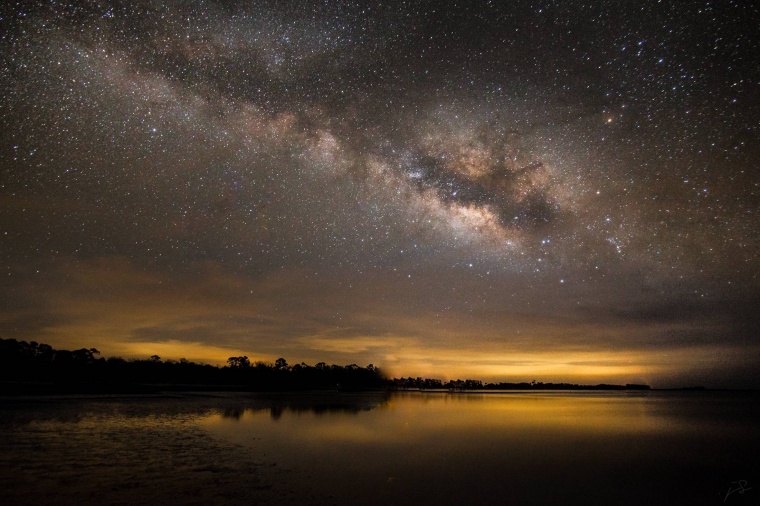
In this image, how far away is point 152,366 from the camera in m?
113

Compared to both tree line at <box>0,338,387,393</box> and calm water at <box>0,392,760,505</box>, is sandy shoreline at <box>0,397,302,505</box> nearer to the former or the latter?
calm water at <box>0,392,760,505</box>

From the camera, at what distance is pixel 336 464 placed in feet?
53.9

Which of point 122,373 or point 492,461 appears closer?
→ point 492,461

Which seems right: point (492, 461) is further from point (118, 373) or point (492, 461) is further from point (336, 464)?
point (118, 373)

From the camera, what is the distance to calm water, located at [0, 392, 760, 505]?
38.7ft

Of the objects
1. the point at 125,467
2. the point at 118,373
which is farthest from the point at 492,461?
the point at 118,373

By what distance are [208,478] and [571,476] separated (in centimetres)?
1318

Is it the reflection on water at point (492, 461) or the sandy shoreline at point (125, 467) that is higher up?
the sandy shoreline at point (125, 467)

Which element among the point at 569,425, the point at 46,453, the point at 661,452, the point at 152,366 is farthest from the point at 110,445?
the point at 152,366

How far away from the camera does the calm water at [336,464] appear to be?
38.7 feet

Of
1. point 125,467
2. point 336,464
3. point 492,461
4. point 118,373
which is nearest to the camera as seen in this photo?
point 125,467

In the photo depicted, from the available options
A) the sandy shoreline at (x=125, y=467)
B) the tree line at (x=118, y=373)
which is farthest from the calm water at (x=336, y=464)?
the tree line at (x=118, y=373)

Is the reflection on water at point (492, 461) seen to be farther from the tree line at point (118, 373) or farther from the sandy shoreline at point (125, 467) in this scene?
the tree line at point (118, 373)

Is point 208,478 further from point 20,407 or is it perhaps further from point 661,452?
point 20,407
